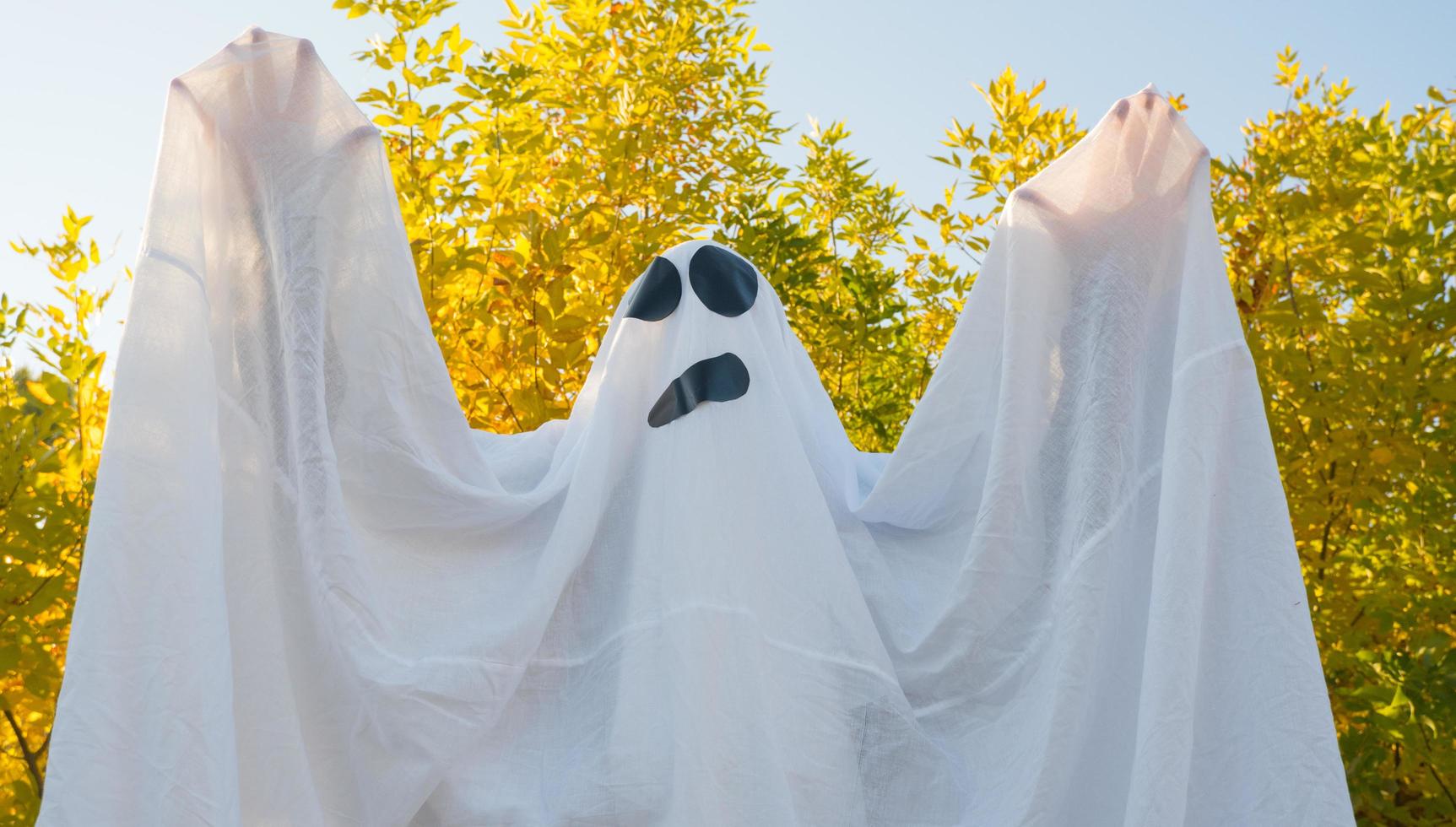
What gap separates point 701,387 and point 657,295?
0.64 ft

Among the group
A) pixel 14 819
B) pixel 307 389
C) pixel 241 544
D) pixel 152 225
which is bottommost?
pixel 14 819

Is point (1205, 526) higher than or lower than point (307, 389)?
lower

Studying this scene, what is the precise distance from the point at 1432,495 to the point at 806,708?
113 centimetres

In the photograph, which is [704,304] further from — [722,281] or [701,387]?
[701,387]

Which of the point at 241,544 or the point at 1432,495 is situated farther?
the point at 1432,495

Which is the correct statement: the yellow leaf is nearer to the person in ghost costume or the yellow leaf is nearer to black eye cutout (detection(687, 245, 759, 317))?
the person in ghost costume

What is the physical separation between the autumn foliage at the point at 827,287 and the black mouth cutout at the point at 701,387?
0.74 m

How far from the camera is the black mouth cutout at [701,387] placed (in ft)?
5.24

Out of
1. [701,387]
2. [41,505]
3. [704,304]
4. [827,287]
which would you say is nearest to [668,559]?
[701,387]

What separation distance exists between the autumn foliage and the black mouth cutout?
→ 74 centimetres

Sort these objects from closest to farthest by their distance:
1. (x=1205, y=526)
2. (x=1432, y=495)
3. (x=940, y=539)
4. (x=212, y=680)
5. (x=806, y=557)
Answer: (x=212, y=680) → (x=1205, y=526) → (x=806, y=557) → (x=940, y=539) → (x=1432, y=495)

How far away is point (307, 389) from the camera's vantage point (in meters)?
1.49

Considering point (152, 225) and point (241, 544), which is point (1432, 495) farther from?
point (152, 225)

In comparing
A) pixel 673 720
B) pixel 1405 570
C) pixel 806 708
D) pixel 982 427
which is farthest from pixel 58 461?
pixel 1405 570
